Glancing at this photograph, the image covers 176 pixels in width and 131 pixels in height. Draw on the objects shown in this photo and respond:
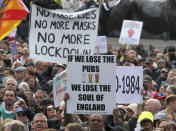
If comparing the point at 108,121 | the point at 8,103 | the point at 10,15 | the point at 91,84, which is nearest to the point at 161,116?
the point at 108,121

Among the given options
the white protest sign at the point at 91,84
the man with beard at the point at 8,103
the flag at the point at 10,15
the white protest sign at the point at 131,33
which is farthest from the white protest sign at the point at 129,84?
the white protest sign at the point at 131,33

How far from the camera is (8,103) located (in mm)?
11008

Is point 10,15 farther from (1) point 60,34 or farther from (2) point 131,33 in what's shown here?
(2) point 131,33

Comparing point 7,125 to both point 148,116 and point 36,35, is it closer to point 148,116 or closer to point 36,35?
point 148,116

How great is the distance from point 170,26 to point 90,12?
764 inches

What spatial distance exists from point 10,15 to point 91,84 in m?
2.87

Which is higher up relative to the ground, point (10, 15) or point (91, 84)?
point (10, 15)

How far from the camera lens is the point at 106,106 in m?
10.0

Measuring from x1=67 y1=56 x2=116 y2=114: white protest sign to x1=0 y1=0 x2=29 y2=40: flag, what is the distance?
2002mm

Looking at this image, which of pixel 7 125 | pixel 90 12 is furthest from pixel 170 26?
pixel 7 125

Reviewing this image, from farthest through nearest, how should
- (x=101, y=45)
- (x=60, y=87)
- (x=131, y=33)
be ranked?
(x=131, y=33)
(x=101, y=45)
(x=60, y=87)

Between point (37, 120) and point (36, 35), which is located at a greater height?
point (36, 35)

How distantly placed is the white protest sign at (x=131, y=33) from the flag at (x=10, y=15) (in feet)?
31.4

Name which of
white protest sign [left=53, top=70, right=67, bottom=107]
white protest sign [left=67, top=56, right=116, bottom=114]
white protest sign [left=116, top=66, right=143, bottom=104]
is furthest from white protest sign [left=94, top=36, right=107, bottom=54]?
white protest sign [left=67, top=56, right=116, bottom=114]
